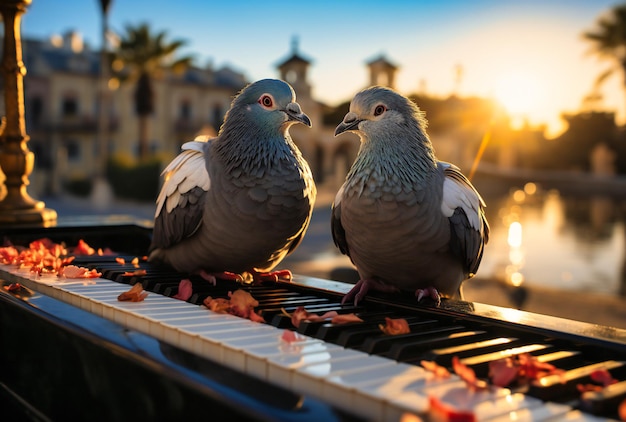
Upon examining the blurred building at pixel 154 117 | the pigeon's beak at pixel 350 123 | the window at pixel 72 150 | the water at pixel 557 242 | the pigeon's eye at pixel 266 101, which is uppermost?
the blurred building at pixel 154 117

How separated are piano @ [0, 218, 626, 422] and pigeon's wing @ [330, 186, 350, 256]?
0.21 meters

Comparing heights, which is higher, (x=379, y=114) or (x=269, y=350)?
(x=379, y=114)

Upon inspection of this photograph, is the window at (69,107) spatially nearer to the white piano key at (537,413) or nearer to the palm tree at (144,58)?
the palm tree at (144,58)

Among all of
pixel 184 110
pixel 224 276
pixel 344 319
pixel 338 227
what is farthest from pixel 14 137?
pixel 184 110

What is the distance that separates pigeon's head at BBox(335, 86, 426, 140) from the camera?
102 inches

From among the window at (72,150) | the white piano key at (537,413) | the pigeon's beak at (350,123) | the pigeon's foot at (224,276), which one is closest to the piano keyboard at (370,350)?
the white piano key at (537,413)

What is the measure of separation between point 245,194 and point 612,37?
3070 cm

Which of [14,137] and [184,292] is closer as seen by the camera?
[184,292]

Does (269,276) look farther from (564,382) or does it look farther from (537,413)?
(537,413)

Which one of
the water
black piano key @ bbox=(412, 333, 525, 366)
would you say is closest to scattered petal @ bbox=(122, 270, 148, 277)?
black piano key @ bbox=(412, 333, 525, 366)

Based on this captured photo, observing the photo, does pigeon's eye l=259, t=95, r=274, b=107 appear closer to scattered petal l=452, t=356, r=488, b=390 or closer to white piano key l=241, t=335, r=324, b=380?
white piano key l=241, t=335, r=324, b=380

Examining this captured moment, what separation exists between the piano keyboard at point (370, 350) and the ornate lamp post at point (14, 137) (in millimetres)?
2476

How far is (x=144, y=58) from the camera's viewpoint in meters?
29.2

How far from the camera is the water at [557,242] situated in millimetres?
14016
